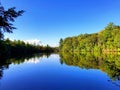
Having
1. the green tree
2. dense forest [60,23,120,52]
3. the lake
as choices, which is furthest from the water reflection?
dense forest [60,23,120,52]

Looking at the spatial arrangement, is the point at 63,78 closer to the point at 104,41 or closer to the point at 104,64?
the point at 104,64

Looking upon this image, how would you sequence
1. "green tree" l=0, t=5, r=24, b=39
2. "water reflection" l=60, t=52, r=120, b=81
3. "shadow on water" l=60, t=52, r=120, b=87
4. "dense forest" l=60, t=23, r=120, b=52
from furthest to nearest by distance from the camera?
"dense forest" l=60, t=23, r=120, b=52 → "water reflection" l=60, t=52, r=120, b=81 → "shadow on water" l=60, t=52, r=120, b=87 → "green tree" l=0, t=5, r=24, b=39

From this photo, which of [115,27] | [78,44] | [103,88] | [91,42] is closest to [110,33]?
[115,27]

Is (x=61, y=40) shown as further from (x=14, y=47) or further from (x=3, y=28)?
(x=3, y=28)

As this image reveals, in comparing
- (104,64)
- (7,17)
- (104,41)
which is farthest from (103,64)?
(104,41)

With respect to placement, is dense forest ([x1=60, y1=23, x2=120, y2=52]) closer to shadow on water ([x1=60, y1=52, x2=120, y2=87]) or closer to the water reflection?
the water reflection

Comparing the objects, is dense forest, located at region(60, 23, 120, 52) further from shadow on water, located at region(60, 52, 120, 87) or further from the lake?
the lake

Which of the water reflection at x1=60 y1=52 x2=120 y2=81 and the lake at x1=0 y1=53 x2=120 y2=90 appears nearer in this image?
the lake at x1=0 y1=53 x2=120 y2=90

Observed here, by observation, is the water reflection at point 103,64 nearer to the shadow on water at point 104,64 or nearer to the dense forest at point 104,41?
the shadow on water at point 104,64

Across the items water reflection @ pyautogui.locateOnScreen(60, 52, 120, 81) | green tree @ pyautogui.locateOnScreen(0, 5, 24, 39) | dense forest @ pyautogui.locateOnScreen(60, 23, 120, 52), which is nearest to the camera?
green tree @ pyautogui.locateOnScreen(0, 5, 24, 39)

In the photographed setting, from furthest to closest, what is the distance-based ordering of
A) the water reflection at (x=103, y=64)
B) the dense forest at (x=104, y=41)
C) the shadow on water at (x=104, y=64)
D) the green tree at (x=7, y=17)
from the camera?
the dense forest at (x=104, y=41), the water reflection at (x=103, y=64), the shadow on water at (x=104, y=64), the green tree at (x=7, y=17)

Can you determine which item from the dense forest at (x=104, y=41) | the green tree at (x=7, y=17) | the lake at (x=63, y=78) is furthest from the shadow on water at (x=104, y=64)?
the dense forest at (x=104, y=41)

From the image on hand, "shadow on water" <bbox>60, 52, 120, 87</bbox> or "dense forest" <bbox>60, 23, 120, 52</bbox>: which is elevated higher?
"dense forest" <bbox>60, 23, 120, 52</bbox>

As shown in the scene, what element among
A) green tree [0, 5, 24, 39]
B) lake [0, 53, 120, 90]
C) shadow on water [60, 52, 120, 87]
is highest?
green tree [0, 5, 24, 39]
